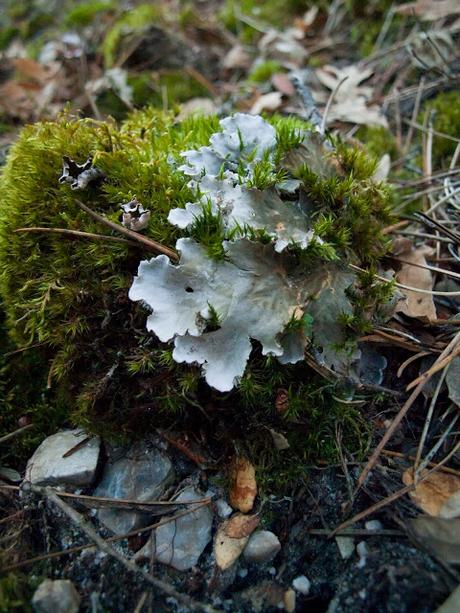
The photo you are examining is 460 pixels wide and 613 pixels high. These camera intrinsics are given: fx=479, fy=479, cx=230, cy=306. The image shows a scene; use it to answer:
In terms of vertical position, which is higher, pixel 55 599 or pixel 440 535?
pixel 440 535

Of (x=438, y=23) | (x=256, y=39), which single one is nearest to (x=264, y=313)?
(x=438, y=23)

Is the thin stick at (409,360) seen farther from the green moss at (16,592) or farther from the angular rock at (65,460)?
the green moss at (16,592)

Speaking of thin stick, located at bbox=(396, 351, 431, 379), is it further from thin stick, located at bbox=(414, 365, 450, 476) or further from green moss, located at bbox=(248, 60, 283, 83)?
green moss, located at bbox=(248, 60, 283, 83)

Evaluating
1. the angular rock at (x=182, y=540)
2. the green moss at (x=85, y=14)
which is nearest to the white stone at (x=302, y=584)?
the angular rock at (x=182, y=540)

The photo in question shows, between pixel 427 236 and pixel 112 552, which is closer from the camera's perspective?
pixel 112 552

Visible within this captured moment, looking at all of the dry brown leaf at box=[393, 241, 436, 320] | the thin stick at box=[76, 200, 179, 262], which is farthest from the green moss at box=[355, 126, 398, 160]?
the thin stick at box=[76, 200, 179, 262]

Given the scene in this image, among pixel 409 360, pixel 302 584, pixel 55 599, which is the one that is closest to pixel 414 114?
pixel 409 360

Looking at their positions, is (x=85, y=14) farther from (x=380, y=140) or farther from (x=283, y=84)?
(x=380, y=140)

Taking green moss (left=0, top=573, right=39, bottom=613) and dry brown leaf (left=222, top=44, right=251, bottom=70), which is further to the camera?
dry brown leaf (left=222, top=44, right=251, bottom=70)

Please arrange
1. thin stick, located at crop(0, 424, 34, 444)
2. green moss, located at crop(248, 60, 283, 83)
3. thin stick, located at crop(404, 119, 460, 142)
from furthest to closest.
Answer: green moss, located at crop(248, 60, 283, 83)
thin stick, located at crop(404, 119, 460, 142)
thin stick, located at crop(0, 424, 34, 444)
